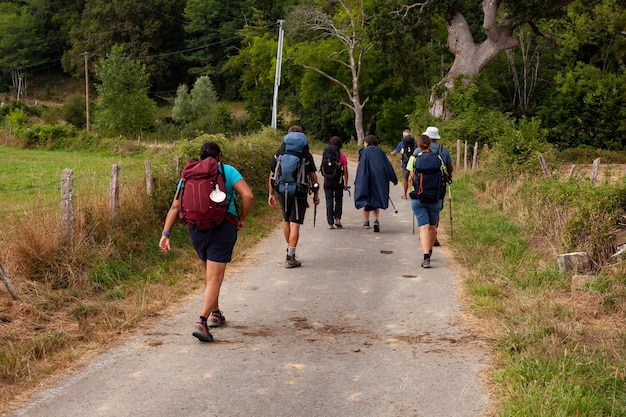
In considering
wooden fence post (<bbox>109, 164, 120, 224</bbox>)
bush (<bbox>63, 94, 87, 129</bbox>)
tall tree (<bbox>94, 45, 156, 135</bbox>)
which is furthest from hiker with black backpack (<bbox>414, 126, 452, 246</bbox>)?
bush (<bbox>63, 94, 87, 129</bbox>)

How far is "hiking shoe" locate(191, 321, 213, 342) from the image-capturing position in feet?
21.9

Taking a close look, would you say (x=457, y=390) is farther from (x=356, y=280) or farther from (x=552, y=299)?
(x=356, y=280)

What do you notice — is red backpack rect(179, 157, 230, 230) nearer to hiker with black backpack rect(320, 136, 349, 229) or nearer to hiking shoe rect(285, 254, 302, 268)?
hiking shoe rect(285, 254, 302, 268)

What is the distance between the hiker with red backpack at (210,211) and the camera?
6.54m

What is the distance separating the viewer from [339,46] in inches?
2042

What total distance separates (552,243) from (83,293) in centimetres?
634

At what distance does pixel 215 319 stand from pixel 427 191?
4020mm

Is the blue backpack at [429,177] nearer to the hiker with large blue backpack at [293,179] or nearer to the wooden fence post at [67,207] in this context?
the hiker with large blue backpack at [293,179]

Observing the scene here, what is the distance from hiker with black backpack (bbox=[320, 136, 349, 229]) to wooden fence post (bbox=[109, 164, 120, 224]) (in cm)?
404

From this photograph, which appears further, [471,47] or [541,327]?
[471,47]

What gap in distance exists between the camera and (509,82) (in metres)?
57.2

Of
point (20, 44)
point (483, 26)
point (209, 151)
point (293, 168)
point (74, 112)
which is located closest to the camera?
point (209, 151)

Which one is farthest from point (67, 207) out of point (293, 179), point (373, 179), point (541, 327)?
point (373, 179)

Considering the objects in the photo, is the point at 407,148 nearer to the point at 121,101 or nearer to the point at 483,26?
the point at 483,26
